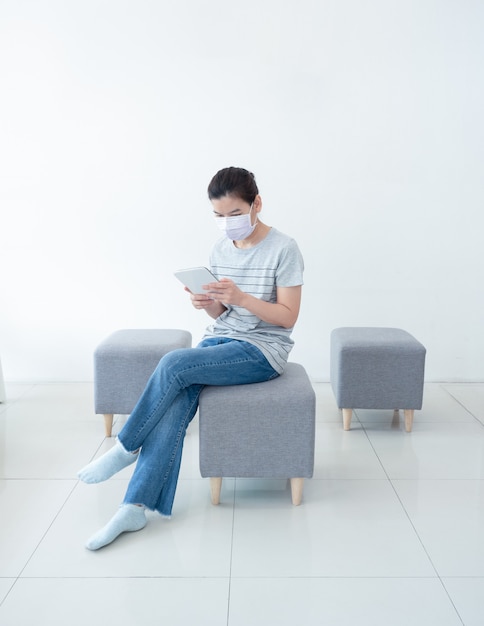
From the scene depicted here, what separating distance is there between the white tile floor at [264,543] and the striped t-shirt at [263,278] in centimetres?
56

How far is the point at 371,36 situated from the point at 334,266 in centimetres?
128

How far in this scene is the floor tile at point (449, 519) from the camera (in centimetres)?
210

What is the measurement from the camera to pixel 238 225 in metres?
2.49

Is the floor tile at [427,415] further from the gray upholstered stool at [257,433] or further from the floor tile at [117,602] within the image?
the floor tile at [117,602]

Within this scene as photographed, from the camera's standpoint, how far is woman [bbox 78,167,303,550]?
233cm

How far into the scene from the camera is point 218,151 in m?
3.90

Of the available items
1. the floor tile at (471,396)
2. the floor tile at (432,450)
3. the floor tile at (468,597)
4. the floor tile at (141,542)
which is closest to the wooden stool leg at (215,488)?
the floor tile at (141,542)

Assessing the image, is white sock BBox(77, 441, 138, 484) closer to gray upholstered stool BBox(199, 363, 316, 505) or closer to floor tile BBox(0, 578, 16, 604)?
gray upholstered stool BBox(199, 363, 316, 505)

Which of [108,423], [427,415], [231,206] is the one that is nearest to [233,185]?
[231,206]

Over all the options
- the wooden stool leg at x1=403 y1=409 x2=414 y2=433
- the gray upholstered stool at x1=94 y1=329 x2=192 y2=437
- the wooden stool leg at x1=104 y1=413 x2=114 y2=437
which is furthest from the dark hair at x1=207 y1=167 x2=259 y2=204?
the wooden stool leg at x1=403 y1=409 x2=414 y2=433

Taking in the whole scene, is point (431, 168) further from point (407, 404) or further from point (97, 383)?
point (97, 383)

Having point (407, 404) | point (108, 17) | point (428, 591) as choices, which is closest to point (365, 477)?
point (407, 404)

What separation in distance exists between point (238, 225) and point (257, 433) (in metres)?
0.74

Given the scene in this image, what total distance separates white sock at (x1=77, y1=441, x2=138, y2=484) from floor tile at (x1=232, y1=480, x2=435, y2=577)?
1.43ft
